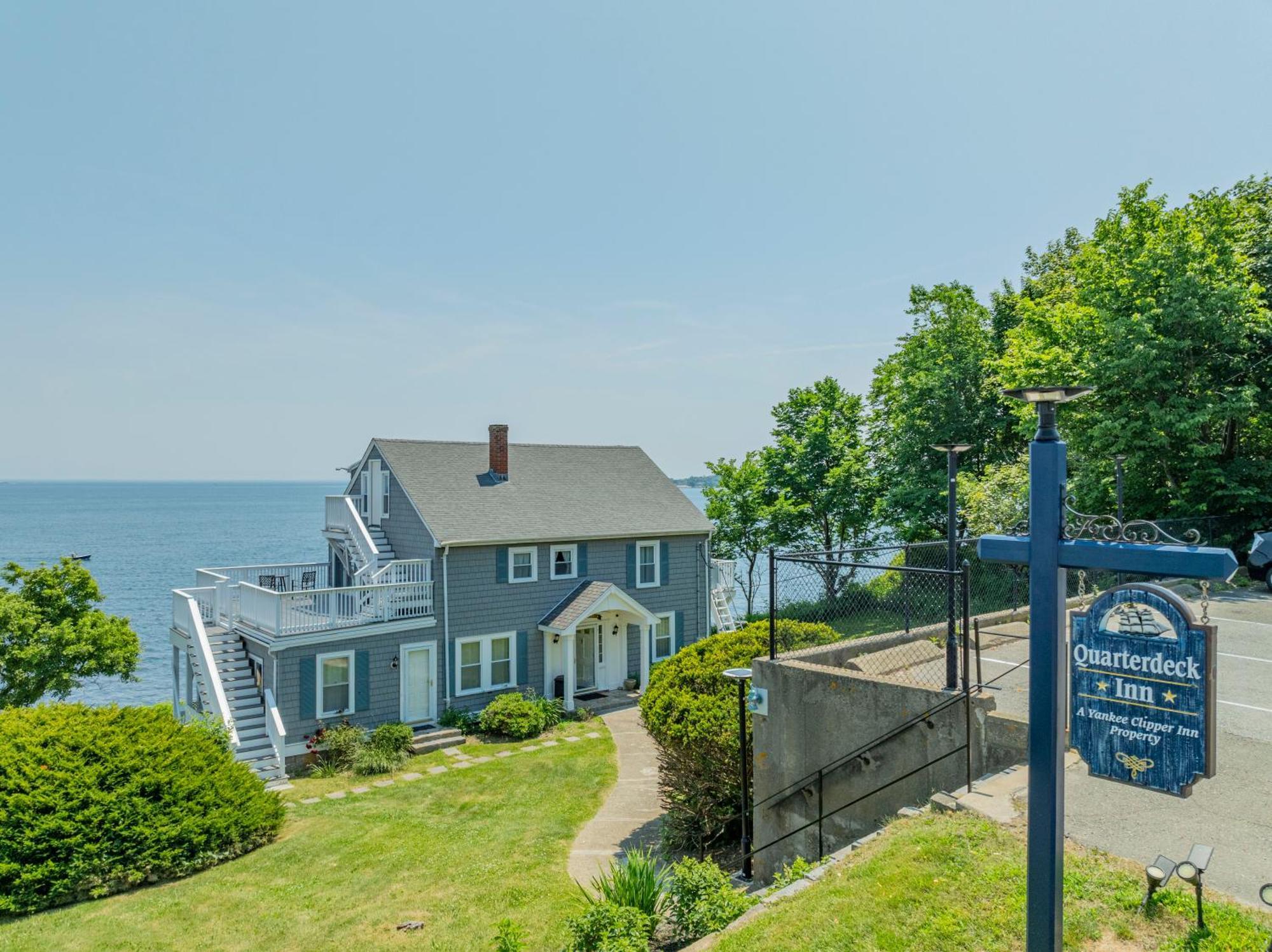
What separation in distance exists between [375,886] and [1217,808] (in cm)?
1030

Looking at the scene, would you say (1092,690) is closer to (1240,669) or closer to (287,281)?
(1240,669)

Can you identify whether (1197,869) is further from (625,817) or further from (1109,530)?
(625,817)

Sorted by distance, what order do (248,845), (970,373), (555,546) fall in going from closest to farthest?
(248,845)
(555,546)
(970,373)

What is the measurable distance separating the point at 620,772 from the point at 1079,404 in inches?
619

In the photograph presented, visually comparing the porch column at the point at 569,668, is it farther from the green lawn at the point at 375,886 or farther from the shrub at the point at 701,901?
the shrub at the point at 701,901

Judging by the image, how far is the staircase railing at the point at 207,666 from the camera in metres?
18.3

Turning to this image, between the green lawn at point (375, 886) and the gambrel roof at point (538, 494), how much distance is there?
8.17m

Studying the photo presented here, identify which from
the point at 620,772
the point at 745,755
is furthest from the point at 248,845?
the point at 745,755

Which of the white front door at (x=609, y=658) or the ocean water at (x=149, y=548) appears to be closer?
the white front door at (x=609, y=658)

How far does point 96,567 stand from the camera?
3024 inches

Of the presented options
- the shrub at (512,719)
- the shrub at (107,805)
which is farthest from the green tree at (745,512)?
the shrub at (107,805)

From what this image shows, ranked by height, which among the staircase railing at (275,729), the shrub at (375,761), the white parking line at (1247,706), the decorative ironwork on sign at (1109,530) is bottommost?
the shrub at (375,761)

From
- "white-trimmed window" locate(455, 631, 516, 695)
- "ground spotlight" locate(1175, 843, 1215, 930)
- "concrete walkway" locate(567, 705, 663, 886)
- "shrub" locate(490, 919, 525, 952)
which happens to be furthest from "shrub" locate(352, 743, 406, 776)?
"ground spotlight" locate(1175, 843, 1215, 930)

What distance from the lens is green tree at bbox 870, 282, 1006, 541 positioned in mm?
29766
